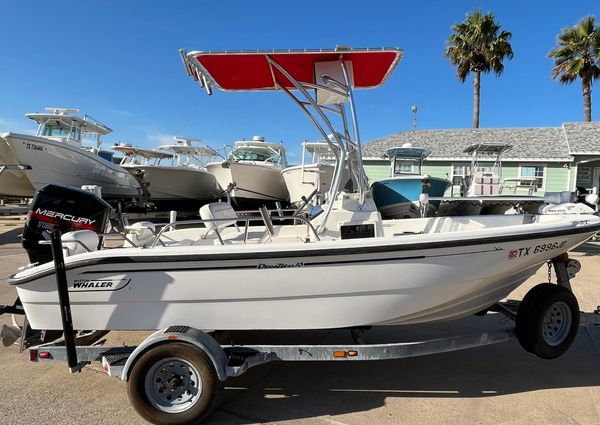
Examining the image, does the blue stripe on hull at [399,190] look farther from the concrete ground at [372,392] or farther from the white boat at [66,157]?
the white boat at [66,157]

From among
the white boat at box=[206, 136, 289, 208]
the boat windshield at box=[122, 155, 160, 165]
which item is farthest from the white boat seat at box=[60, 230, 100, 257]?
the boat windshield at box=[122, 155, 160, 165]

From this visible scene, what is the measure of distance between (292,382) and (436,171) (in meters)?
18.2

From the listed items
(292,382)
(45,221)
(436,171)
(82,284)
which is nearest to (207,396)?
(292,382)

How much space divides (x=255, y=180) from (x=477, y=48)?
62.9ft

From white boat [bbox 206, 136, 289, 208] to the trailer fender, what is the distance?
939cm

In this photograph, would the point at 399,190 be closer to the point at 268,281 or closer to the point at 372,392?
the point at 372,392

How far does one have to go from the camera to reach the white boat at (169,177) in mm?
13809

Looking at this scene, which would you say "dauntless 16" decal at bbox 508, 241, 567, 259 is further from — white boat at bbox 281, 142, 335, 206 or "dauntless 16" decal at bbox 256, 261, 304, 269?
white boat at bbox 281, 142, 335, 206

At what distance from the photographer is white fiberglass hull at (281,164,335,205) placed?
12.0m

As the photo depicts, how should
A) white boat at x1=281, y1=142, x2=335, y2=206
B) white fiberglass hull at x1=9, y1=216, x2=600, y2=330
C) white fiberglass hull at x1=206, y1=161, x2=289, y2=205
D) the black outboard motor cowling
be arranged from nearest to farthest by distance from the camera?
1. white fiberglass hull at x1=9, y1=216, x2=600, y2=330
2. the black outboard motor cowling
3. white boat at x1=281, y1=142, x2=335, y2=206
4. white fiberglass hull at x1=206, y1=161, x2=289, y2=205

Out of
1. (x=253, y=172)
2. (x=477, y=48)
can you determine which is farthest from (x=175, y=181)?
(x=477, y=48)

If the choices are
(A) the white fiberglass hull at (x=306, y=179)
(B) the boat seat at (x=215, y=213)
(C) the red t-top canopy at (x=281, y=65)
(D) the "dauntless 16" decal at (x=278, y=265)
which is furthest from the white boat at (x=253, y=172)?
(D) the "dauntless 16" decal at (x=278, y=265)

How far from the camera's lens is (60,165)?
1070cm

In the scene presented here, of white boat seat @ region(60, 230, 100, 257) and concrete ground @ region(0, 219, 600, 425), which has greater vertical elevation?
white boat seat @ region(60, 230, 100, 257)
